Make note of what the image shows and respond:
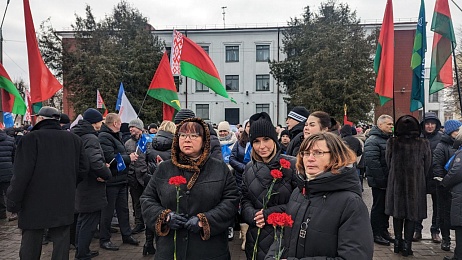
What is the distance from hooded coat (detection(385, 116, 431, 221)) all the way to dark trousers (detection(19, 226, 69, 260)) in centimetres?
462

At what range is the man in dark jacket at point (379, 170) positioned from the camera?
5949 mm

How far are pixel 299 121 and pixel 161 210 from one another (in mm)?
2817

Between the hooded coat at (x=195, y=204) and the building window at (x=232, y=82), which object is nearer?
the hooded coat at (x=195, y=204)

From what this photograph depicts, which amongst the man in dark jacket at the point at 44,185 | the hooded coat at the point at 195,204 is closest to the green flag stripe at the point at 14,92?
the man in dark jacket at the point at 44,185

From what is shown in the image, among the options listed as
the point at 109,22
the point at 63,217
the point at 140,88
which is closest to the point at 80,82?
the point at 140,88

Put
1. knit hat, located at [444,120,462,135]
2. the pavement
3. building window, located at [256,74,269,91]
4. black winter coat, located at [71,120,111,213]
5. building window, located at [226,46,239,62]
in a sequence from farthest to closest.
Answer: building window, located at [226,46,239,62], building window, located at [256,74,269,91], knit hat, located at [444,120,462,135], the pavement, black winter coat, located at [71,120,111,213]

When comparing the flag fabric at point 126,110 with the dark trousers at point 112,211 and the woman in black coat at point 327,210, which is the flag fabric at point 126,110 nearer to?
the dark trousers at point 112,211

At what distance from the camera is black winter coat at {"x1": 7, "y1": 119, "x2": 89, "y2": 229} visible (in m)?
3.96

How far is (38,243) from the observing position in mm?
4152

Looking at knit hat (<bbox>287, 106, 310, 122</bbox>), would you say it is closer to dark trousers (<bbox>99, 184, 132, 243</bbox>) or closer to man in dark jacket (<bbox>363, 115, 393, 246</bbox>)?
man in dark jacket (<bbox>363, 115, 393, 246</bbox>)

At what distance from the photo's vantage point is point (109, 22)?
30.6 m

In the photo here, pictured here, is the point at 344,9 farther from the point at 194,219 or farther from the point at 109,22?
the point at 194,219

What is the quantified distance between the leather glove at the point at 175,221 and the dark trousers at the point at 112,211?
3.29 m

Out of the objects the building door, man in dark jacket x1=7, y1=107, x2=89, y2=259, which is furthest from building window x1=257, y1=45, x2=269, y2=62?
man in dark jacket x1=7, y1=107, x2=89, y2=259
